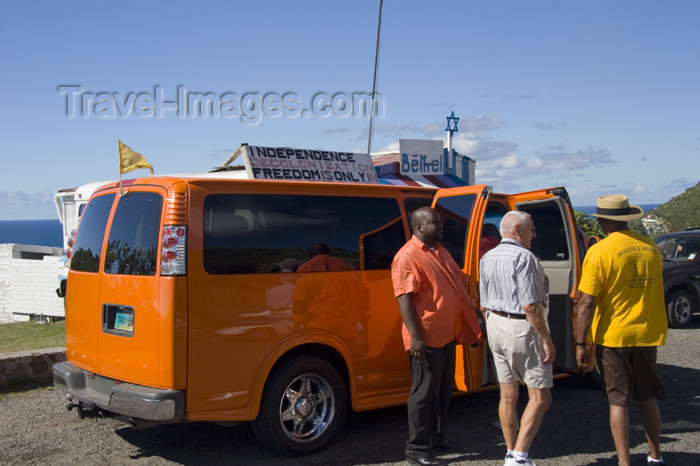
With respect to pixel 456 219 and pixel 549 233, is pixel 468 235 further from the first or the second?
pixel 549 233

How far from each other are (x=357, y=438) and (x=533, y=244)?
2.84m

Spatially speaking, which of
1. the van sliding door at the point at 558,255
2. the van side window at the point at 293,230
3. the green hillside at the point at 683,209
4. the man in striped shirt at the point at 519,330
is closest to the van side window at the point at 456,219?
the van side window at the point at 293,230

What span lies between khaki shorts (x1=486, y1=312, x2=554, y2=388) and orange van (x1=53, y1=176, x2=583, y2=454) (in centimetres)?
96

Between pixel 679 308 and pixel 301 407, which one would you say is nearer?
pixel 301 407

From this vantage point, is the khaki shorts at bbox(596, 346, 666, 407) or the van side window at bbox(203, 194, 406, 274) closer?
the khaki shorts at bbox(596, 346, 666, 407)

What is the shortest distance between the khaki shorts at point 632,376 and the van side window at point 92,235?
153 inches

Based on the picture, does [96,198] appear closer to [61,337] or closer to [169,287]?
[169,287]

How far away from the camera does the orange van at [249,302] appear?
4637 mm

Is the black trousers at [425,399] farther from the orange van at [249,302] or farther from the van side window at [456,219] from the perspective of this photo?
the van side window at [456,219]

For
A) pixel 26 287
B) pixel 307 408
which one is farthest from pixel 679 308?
pixel 26 287

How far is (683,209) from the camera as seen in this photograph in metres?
41.3

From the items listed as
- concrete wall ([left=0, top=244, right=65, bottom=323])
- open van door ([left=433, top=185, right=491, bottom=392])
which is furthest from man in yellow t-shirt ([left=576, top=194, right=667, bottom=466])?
concrete wall ([left=0, top=244, right=65, bottom=323])

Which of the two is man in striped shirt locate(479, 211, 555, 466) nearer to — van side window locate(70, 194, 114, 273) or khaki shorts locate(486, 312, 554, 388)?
khaki shorts locate(486, 312, 554, 388)

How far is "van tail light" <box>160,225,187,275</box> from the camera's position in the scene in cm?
459
